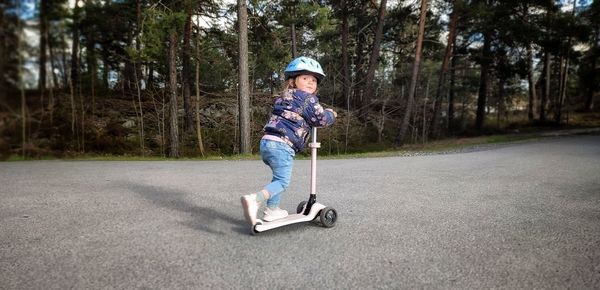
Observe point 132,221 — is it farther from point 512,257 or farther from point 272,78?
point 272,78

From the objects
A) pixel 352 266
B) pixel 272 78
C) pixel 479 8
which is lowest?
pixel 352 266

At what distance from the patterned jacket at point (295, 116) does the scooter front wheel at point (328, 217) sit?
0.71m

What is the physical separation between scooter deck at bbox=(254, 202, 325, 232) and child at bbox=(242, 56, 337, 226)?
0.13 meters

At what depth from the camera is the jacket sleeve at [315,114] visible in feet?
12.1

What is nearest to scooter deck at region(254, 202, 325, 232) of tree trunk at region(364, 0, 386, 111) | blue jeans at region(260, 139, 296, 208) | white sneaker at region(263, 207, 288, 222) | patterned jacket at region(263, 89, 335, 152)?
white sneaker at region(263, 207, 288, 222)

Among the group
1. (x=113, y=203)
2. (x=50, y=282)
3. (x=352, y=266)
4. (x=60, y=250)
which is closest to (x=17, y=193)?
(x=113, y=203)

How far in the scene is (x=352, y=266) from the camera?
2754 millimetres

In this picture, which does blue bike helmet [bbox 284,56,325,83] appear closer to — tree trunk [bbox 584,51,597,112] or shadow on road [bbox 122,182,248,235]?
shadow on road [bbox 122,182,248,235]

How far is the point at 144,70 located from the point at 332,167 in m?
16.0

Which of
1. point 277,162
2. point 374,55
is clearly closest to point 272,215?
point 277,162

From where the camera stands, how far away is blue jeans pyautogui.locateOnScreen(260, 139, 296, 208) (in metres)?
3.65

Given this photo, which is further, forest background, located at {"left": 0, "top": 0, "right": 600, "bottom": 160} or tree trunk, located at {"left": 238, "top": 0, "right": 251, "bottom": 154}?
tree trunk, located at {"left": 238, "top": 0, "right": 251, "bottom": 154}

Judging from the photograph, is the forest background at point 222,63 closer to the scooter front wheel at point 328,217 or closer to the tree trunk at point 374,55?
the tree trunk at point 374,55

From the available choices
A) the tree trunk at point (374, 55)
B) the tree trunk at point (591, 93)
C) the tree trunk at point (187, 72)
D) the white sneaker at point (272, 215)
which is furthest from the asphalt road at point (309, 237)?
the tree trunk at point (591, 93)
